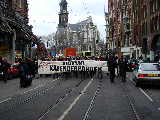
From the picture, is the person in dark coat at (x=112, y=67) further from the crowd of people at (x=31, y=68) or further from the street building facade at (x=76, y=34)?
the street building facade at (x=76, y=34)

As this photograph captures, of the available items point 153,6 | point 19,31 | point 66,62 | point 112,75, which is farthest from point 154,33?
point 112,75

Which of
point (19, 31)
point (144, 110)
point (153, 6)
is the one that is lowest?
point (144, 110)

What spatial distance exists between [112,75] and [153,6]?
2911 cm

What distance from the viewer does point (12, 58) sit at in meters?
41.2

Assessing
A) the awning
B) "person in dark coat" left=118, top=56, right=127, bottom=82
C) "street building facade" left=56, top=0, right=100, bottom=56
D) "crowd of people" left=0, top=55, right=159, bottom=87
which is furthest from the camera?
"street building facade" left=56, top=0, right=100, bottom=56

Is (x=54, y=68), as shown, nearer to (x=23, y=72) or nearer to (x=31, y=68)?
(x=31, y=68)

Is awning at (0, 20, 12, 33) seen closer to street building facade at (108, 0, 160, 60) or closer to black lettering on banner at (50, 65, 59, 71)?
black lettering on banner at (50, 65, 59, 71)

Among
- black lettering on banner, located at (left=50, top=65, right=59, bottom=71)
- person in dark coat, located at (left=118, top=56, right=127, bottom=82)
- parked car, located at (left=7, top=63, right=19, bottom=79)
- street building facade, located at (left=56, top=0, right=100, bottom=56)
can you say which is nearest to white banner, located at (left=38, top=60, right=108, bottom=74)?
black lettering on banner, located at (left=50, top=65, right=59, bottom=71)

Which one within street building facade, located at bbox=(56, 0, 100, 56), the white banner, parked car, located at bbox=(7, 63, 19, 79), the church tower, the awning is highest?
the church tower

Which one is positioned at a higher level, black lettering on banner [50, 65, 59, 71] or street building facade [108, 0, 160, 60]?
street building facade [108, 0, 160, 60]

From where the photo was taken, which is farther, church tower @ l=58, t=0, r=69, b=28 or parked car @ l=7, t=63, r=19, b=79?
church tower @ l=58, t=0, r=69, b=28

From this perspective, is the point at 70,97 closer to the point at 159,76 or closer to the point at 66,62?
the point at 159,76

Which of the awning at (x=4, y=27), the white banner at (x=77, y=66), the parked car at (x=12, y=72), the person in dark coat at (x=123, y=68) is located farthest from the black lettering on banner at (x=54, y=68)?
the awning at (x=4, y=27)

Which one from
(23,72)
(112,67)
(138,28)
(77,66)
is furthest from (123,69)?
(138,28)
